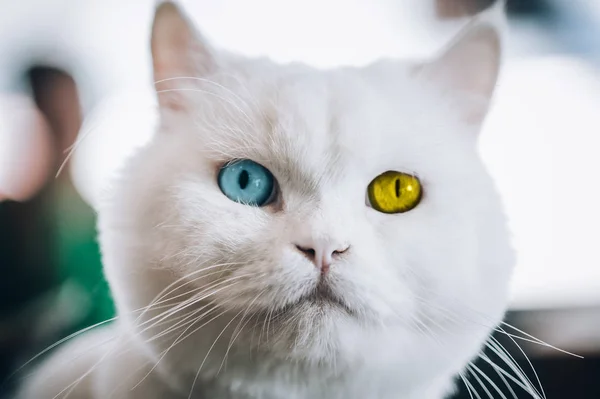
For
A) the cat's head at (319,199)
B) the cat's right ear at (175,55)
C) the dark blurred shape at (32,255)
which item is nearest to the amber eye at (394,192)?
the cat's head at (319,199)

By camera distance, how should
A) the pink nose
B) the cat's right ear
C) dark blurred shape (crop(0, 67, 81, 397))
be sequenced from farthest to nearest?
dark blurred shape (crop(0, 67, 81, 397))
the cat's right ear
the pink nose

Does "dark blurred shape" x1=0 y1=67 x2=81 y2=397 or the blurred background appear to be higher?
the blurred background

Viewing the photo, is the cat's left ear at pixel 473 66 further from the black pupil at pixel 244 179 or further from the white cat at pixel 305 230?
the black pupil at pixel 244 179

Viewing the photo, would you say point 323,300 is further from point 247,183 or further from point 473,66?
point 473,66

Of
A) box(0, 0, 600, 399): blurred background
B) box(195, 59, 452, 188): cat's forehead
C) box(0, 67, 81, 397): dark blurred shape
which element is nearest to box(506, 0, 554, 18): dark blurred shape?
box(0, 0, 600, 399): blurred background

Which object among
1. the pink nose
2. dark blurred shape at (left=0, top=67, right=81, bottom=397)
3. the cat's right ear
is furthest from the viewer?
dark blurred shape at (left=0, top=67, right=81, bottom=397)

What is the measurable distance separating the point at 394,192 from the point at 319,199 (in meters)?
0.09

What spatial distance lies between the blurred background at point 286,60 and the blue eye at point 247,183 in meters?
0.16

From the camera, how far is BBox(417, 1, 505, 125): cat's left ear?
0.65 meters

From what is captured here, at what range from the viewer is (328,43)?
73cm

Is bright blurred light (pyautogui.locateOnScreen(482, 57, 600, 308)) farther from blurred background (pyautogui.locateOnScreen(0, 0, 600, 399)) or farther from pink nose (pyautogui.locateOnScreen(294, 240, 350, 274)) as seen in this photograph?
pink nose (pyautogui.locateOnScreen(294, 240, 350, 274))

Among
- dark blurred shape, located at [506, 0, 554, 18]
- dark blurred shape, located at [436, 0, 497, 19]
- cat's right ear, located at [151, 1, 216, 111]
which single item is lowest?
cat's right ear, located at [151, 1, 216, 111]

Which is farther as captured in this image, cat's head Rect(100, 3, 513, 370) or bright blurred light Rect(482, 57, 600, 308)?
bright blurred light Rect(482, 57, 600, 308)

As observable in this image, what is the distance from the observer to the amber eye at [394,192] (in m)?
0.60
